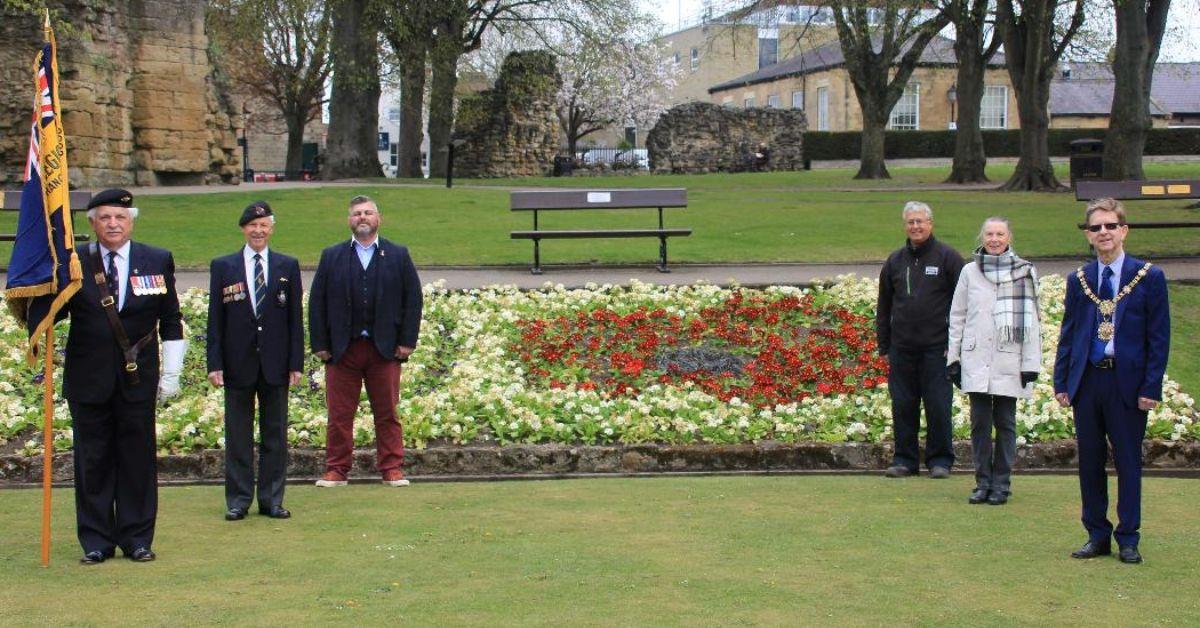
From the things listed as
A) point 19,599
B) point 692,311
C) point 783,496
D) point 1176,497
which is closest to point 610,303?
point 692,311

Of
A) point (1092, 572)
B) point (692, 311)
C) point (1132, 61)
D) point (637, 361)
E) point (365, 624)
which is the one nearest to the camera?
point (365, 624)

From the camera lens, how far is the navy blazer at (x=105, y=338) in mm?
7055

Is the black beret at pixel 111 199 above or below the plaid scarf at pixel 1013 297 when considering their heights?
above

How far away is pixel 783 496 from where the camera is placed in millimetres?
8828

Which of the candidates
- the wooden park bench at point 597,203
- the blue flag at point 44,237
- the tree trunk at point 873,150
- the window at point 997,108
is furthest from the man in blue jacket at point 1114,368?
the window at point 997,108

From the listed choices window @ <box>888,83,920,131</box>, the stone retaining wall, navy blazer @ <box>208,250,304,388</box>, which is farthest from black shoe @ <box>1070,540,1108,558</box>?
window @ <box>888,83,920,131</box>

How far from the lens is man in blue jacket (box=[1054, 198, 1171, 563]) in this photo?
691 centimetres

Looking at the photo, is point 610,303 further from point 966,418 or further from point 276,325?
point 276,325

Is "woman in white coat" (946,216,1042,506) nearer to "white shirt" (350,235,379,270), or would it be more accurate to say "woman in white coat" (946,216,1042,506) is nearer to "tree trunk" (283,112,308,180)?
"white shirt" (350,235,379,270)

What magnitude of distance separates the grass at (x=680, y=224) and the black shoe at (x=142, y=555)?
11.2 meters

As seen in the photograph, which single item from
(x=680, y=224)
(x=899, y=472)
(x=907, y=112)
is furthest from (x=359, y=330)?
(x=907, y=112)

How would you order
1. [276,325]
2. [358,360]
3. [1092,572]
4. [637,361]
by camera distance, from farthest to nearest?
1. [637,361]
2. [358,360]
3. [276,325]
4. [1092,572]

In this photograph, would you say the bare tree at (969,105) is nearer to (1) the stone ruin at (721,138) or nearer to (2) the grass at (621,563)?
(1) the stone ruin at (721,138)

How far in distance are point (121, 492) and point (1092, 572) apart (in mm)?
4743
